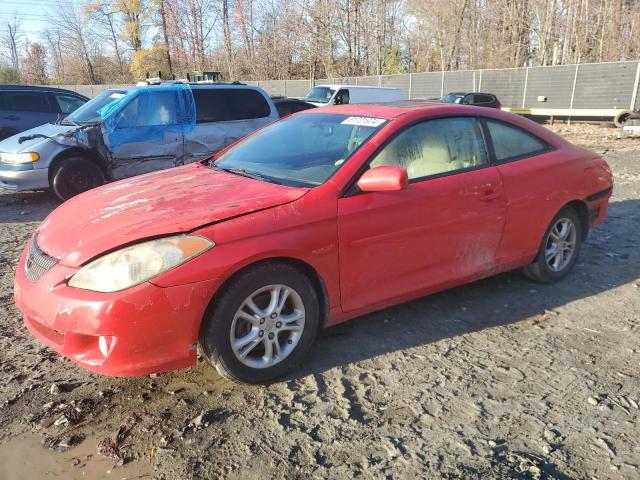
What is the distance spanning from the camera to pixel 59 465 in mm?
2350

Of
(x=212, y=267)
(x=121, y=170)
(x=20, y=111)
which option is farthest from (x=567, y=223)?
(x=20, y=111)

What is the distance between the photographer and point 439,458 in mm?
2404

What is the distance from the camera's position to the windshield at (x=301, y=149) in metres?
3.37

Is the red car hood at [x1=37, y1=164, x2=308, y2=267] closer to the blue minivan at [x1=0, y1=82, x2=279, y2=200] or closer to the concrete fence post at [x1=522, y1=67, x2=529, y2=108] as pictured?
the blue minivan at [x1=0, y1=82, x2=279, y2=200]

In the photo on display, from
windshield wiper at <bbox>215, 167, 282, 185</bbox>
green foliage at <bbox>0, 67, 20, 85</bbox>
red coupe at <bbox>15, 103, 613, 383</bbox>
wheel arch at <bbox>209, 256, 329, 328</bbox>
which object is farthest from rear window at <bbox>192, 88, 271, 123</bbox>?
green foliage at <bbox>0, 67, 20, 85</bbox>

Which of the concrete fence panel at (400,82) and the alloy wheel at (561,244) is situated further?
the concrete fence panel at (400,82)

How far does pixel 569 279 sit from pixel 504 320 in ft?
4.01

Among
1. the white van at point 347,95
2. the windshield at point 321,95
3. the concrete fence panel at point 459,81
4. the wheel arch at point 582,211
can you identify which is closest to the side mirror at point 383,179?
the wheel arch at point 582,211

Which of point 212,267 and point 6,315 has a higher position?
point 212,267

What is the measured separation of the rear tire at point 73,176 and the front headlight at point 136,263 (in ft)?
18.4

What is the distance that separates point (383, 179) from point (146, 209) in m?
1.40

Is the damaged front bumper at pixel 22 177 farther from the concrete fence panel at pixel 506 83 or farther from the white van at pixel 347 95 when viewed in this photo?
the concrete fence panel at pixel 506 83

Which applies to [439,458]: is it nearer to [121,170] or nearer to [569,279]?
[569,279]

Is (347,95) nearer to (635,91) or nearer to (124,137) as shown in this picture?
(124,137)
